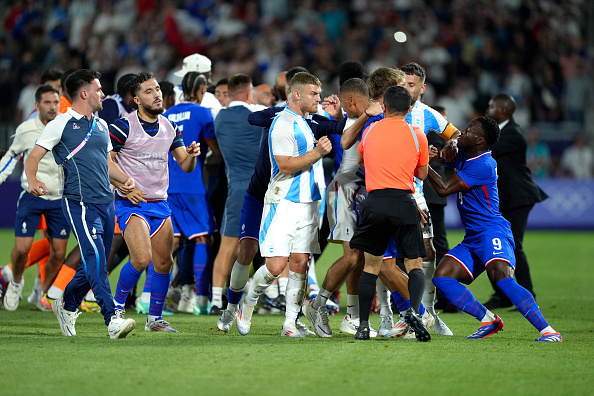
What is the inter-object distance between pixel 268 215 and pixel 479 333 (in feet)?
7.09

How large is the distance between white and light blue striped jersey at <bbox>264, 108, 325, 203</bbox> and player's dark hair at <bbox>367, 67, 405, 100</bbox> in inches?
26.3

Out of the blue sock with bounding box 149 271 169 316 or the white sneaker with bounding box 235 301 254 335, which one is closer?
the white sneaker with bounding box 235 301 254 335

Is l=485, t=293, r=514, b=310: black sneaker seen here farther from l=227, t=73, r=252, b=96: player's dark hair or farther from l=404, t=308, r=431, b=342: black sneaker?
l=227, t=73, r=252, b=96: player's dark hair

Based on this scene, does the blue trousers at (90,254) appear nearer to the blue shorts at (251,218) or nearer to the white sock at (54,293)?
the blue shorts at (251,218)

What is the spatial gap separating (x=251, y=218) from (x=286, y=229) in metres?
0.78

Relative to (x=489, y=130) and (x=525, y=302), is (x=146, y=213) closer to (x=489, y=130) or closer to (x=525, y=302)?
(x=489, y=130)

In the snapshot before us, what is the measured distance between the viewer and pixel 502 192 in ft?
32.2

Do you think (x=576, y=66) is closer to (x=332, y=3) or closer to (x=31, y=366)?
(x=332, y=3)

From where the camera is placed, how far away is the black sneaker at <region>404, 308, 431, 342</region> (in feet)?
22.4

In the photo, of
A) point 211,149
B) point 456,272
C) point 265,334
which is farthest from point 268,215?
point 211,149

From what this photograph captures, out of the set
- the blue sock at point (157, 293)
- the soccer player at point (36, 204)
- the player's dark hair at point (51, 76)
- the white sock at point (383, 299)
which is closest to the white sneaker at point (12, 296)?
the soccer player at point (36, 204)

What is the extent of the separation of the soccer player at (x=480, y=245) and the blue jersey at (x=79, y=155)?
2968 millimetres

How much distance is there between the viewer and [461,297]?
7.34 meters

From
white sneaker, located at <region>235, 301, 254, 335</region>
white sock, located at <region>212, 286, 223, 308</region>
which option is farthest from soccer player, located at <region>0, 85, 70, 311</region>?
white sneaker, located at <region>235, 301, 254, 335</region>
